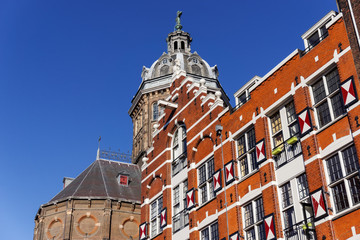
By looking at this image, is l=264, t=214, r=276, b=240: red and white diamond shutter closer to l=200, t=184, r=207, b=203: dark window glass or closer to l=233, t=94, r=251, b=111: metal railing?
l=200, t=184, r=207, b=203: dark window glass

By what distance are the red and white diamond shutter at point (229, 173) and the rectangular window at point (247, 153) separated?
0.38 metres

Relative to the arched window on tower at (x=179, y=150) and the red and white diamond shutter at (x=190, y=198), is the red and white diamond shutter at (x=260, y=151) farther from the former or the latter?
the arched window on tower at (x=179, y=150)

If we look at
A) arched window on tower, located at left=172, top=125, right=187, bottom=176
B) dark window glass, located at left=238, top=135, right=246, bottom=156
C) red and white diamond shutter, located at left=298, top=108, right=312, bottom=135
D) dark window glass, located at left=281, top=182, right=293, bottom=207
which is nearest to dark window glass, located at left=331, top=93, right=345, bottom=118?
red and white diamond shutter, located at left=298, top=108, right=312, bottom=135

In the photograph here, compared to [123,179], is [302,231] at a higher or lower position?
lower

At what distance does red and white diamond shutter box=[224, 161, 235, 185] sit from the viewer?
68.1ft

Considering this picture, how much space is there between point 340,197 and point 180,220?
10116 millimetres

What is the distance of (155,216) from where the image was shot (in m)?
26.4

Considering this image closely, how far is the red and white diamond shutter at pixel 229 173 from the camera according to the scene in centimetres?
2077

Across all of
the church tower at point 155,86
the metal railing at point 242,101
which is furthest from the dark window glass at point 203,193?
the church tower at point 155,86

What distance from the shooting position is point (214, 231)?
2134 cm

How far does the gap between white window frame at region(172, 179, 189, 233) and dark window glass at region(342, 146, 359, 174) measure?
9.63 metres

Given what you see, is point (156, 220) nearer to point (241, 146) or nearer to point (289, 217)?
point (241, 146)

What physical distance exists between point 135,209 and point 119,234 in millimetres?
2588

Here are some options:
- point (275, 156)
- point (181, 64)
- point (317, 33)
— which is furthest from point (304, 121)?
point (181, 64)
